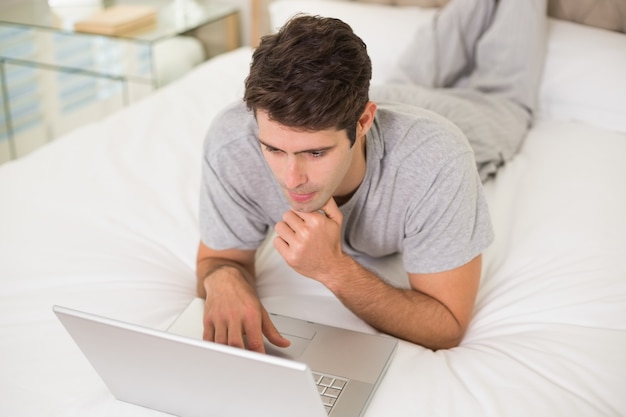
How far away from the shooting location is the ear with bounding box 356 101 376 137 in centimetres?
116

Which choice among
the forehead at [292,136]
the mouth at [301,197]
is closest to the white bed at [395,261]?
the mouth at [301,197]

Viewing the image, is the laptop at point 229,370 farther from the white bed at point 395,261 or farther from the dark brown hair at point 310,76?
the dark brown hair at point 310,76

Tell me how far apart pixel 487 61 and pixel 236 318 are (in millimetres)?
1176

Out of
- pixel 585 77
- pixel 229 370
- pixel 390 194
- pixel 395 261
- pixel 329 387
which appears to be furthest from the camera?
pixel 585 77

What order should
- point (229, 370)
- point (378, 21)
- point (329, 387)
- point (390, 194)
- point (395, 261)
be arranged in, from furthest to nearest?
point (378, 21) < point (395, 261) < point (390, 194) < point (329, 387) < point (229, 370)

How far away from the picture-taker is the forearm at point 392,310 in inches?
46.9

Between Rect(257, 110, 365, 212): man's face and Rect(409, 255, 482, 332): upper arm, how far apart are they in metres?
0.24

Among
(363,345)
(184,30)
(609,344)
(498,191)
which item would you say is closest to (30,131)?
(184,30)

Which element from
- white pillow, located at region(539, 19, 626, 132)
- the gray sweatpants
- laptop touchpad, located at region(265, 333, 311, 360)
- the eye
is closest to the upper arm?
laptop touchpad, located at region(265, 333, 311, 360)

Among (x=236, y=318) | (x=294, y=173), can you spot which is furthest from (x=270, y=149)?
(x=236, y=318)

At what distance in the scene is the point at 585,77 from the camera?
1.97 meters

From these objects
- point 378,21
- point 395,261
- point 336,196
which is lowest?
point 395,261

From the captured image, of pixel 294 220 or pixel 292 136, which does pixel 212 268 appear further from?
pixel 292 136

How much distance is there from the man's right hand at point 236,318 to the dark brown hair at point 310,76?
302 mm
